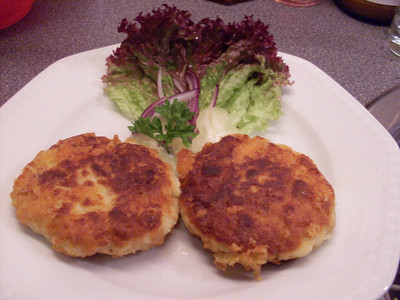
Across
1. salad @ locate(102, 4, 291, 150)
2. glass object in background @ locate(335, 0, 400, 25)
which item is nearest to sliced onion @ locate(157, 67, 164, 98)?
salad @ locate(102, 4, 291, 150)

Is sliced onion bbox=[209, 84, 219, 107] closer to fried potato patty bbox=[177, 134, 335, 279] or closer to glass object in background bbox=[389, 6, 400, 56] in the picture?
fried potato patty bbox=[177, 134, 335, 279]

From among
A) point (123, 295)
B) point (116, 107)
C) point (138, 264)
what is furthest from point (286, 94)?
point (123, 295)

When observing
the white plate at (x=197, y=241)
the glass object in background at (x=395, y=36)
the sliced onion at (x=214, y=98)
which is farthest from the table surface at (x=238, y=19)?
the sliced onion at (x=214, y=98)

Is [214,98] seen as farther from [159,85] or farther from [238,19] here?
[238,19]

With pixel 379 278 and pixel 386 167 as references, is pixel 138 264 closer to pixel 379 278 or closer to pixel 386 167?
pixel 379 278

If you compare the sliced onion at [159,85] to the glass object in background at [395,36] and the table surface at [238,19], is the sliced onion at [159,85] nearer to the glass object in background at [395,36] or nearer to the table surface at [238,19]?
the table surface at [238,19]

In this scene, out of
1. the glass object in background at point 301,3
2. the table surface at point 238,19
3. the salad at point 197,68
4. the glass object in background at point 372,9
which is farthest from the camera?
the glass object in background at point 301,3
